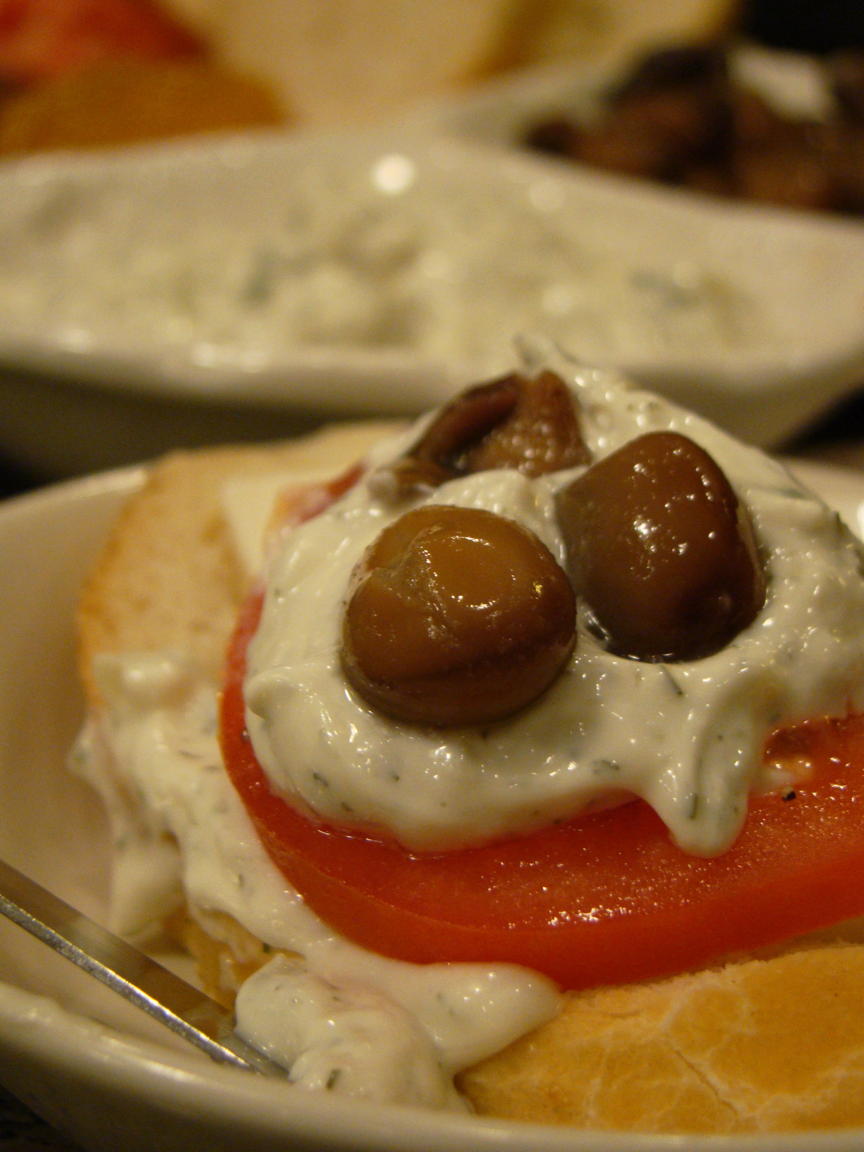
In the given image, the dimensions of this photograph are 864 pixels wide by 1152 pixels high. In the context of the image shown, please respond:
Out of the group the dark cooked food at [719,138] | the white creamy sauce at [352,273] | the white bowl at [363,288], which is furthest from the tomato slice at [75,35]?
the dark cooked food at [719,138]

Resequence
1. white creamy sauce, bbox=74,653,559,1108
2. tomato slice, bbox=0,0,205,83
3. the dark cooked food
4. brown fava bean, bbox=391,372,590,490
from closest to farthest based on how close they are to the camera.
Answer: white creamy sauce, bbox=74,653,559,1108
brown fava bean, bbox=391,372,590,490
the dark cooked food
tomato slice, bbox=0,0,205,83

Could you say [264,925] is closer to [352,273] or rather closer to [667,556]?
[667,556]

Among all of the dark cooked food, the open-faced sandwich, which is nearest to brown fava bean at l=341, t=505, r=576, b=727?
the open-faced sandwich

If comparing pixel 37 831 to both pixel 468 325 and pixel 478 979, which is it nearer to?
pixel 478 979

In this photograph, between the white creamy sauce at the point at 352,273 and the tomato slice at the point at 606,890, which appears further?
Answer: the white creamy sauce at the point at 352,273

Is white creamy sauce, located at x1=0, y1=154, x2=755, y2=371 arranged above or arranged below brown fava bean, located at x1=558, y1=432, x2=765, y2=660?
below

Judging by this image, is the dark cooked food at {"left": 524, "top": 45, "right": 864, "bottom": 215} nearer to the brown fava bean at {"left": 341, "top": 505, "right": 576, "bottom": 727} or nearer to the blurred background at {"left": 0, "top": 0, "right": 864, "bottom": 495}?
the blurred background at {"left": 0, "top": 0, "right": 864, "bottom": 495}

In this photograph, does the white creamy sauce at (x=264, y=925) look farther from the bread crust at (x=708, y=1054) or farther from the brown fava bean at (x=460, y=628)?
the brown fava bean at (x=460, y=628)
